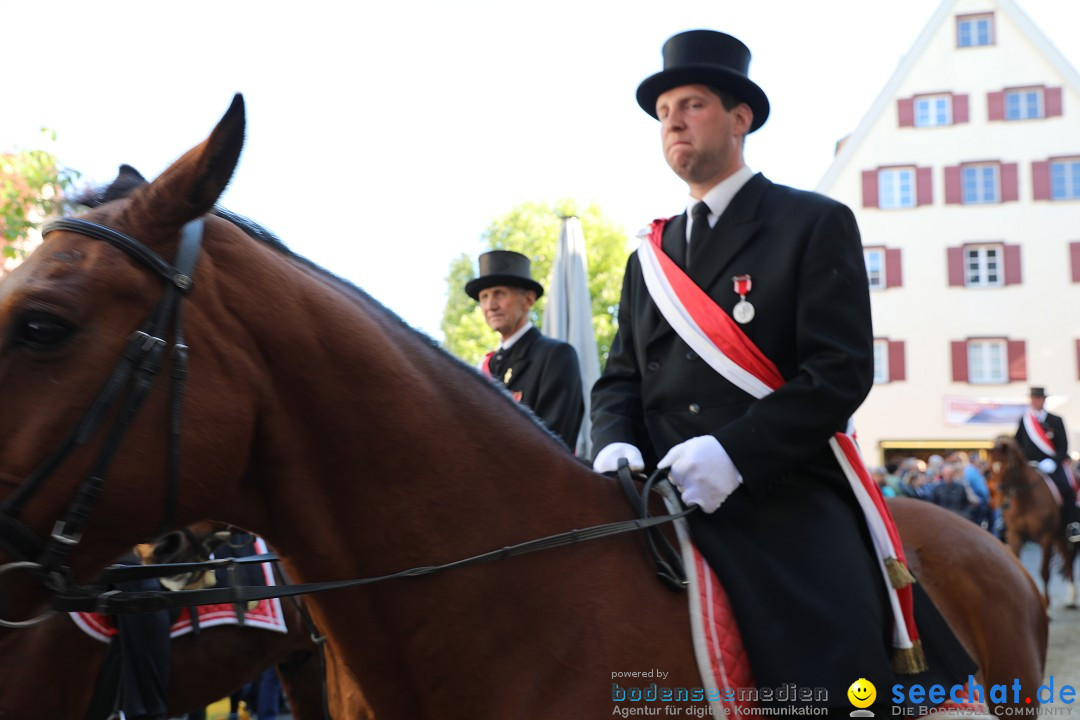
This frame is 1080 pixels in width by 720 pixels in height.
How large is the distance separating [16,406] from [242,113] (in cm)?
76

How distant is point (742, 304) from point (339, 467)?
48.0 inches

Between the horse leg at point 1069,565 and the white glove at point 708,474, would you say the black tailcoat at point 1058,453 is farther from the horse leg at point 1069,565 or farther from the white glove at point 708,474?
the white glove at point 708,474

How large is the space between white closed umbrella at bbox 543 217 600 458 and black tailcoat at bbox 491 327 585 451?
2.71 meters

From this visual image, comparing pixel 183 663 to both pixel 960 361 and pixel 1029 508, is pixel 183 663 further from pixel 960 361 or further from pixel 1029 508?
pixel 960 361

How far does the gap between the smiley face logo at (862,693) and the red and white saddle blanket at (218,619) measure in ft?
10.2

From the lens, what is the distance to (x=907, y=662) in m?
2.49

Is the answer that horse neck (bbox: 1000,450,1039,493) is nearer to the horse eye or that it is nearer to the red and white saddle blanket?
→ the red and white saddle blanket

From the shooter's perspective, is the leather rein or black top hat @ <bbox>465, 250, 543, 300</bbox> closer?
the leather rein

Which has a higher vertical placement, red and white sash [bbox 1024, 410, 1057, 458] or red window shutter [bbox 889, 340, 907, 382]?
red window shutter [bbox 889, 340, 907, 382]

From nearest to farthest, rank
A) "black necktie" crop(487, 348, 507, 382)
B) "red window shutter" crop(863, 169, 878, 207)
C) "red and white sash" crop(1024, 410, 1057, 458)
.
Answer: "black necktie" crop(487, 348, 507, 382) → "red and white sash" crop(1024, 410, 1057, 458) → "red window shutter" crop(863, 169, 878, 207)

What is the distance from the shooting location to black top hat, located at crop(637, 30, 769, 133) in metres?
2.82

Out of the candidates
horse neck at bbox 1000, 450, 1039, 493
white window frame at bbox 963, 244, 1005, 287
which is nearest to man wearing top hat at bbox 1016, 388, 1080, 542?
horse neck at bbox 1000, 450, 1039, 493

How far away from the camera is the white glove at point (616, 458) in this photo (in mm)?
2694

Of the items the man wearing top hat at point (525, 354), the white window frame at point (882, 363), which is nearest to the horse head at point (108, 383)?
the man wearing top hat at point (525, 354)
